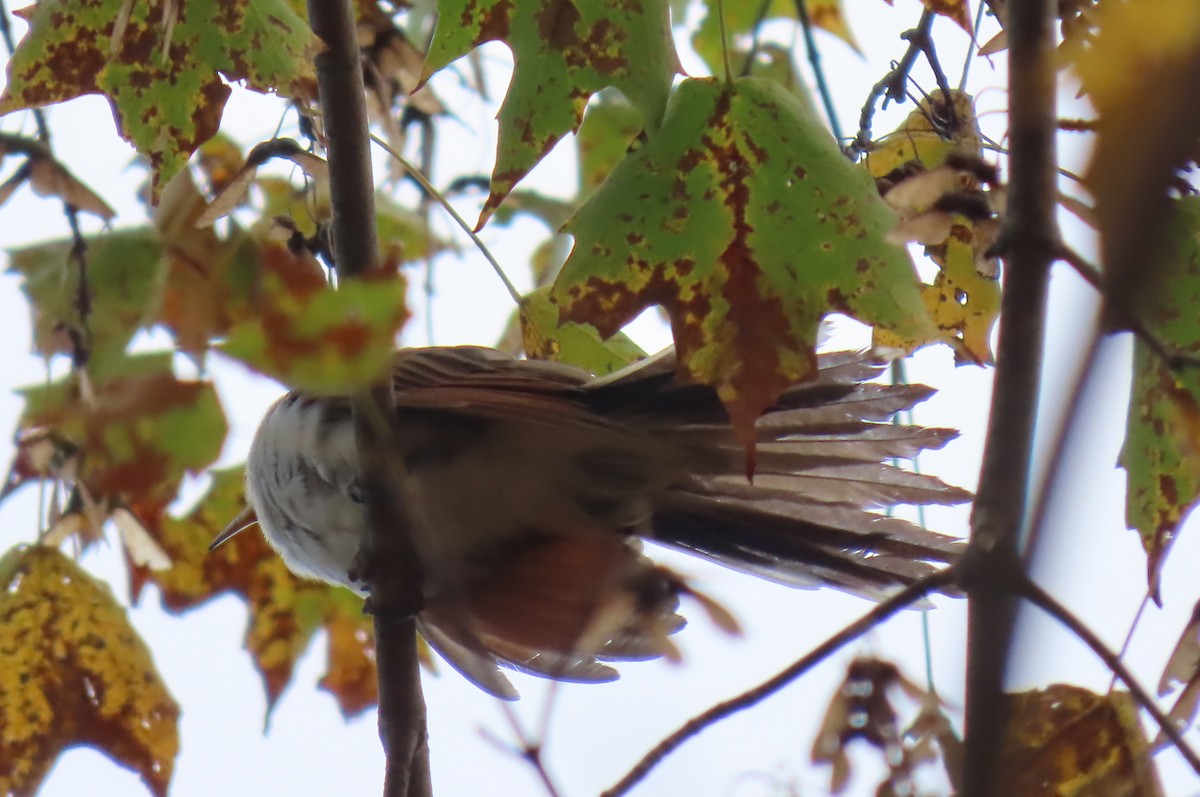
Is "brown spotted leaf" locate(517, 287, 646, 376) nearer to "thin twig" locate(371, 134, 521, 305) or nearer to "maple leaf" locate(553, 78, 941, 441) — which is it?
"thin twig" locate(371, 134, 521, 305)

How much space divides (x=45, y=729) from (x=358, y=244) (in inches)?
45.1

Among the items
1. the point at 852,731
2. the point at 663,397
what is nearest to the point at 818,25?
the point at 663,397

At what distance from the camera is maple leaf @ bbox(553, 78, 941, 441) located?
4.23 feet

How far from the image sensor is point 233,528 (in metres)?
2.66

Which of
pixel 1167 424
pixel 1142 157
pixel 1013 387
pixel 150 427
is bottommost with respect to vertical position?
pixel 1142 157

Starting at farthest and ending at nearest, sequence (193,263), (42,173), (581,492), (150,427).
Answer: (193,263)
(581,492)
(42,173)
(150,427)

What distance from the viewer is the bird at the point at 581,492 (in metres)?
2.01

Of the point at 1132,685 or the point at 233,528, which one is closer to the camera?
→ the point at 1132,685

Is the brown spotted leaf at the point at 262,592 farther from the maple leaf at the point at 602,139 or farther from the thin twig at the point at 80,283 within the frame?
the maple leaf at the point at 602,139

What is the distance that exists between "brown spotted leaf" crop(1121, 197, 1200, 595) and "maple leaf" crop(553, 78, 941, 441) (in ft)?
1.12

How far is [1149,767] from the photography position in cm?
152

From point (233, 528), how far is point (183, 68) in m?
1.28

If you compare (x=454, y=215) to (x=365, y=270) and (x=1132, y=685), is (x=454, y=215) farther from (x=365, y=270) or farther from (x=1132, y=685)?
(x=1132, y=685)

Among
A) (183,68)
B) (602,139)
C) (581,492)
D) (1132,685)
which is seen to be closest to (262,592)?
(581,492)
